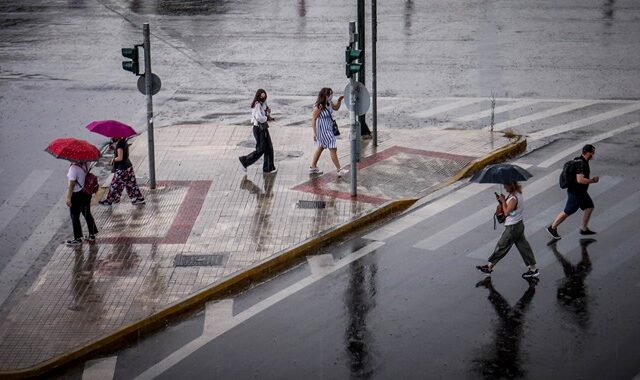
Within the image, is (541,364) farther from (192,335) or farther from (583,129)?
(583,129)

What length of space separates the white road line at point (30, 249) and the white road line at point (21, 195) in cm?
64

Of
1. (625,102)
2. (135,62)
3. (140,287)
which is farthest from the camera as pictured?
(625,102)

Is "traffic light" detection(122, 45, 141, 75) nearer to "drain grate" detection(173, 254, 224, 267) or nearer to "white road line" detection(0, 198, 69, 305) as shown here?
"white road line" detection(0, 198, 69, 305)

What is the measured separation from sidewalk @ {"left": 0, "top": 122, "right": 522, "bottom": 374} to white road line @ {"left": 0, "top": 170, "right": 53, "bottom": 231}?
1494mm

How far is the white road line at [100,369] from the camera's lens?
12453 millimetres

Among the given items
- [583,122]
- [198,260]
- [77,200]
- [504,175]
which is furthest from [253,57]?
[504,175]

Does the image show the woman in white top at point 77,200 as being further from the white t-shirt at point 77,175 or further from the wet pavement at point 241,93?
the wet pavement at point 241,93

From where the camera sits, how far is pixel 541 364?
12.3 metres

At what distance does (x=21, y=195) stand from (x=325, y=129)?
5695mm

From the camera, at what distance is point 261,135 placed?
792 inches

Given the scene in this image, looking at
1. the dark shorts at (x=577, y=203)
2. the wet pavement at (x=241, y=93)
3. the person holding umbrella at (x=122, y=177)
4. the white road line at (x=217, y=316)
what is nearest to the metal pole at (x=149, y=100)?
the wet pavement at (x=241, y=93)

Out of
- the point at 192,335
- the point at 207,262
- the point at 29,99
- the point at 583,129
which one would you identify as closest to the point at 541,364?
the point at 192,335

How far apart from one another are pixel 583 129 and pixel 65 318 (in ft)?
44.6

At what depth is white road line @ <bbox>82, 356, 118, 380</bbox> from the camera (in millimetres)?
12453
